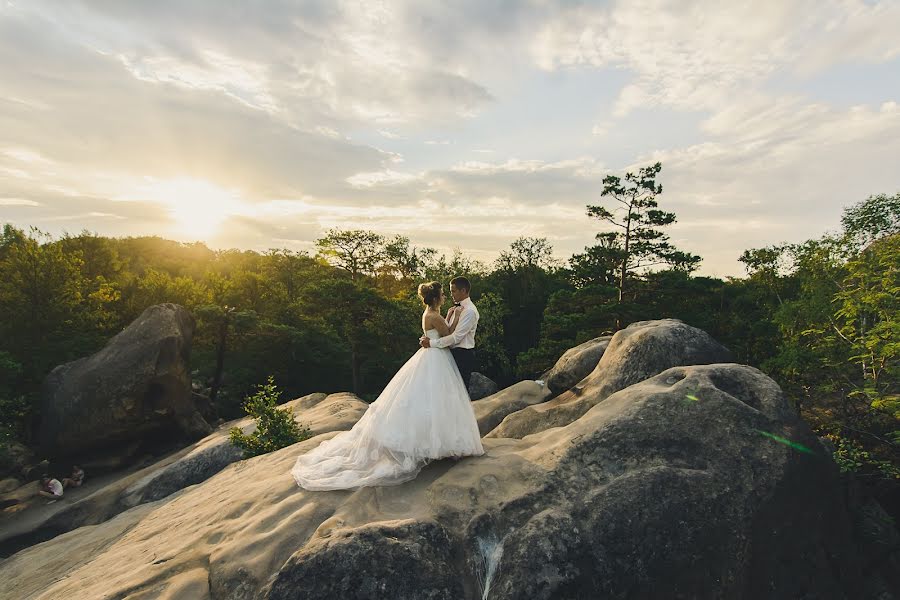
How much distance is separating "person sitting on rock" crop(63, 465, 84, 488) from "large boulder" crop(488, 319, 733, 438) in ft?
63.7

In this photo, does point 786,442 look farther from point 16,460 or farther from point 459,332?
point 16,460

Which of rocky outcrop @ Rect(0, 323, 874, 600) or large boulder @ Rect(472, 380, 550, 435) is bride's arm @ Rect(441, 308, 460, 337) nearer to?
rocky outcrop @ Rect(0, 323, 874, 600)

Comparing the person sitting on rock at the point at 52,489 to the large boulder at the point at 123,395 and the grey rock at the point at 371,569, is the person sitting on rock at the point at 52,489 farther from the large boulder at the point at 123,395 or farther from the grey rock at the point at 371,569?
the grey rock at the point at 371,569

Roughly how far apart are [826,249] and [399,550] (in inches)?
723

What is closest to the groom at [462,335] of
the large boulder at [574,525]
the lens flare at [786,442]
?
the large boulder at [574,525]

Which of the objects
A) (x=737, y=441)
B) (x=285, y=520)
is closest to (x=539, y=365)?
(x=737, y=441)

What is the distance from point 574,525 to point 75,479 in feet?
76.3

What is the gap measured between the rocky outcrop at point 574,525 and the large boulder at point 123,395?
539 inches

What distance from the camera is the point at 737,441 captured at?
22.2 ft

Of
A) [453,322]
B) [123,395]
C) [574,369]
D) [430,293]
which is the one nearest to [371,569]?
[453,322]

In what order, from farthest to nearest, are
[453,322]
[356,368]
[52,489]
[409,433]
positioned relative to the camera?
[356,368] → [52,489] → [453,322] → [409,433]

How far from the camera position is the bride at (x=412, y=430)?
6930 mm

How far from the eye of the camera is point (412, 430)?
7023 millimetres

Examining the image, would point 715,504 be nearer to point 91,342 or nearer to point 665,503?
point 665,503
